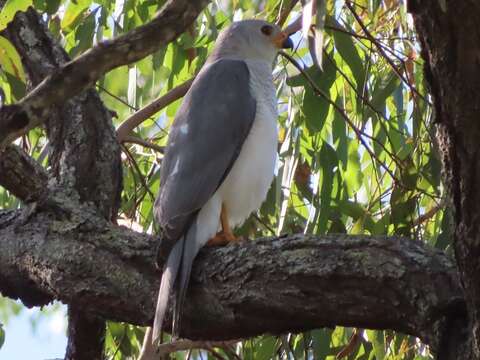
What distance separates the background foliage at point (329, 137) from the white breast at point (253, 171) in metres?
0.09

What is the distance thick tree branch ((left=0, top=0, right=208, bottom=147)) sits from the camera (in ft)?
5.41

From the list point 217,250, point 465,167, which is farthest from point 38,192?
point 465,167

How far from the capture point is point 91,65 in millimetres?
1695

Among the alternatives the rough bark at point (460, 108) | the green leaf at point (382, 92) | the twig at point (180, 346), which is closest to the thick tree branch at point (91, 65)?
the rough bark at point (460, 108)

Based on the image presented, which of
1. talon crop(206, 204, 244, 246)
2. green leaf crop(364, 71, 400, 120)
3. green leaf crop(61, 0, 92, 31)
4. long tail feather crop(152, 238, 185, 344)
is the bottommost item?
long tail feather crop(152, 238, 185, 344)

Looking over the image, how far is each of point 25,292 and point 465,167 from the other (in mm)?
1315

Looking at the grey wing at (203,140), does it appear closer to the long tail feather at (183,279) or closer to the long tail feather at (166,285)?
the long tail feather at (183,279)

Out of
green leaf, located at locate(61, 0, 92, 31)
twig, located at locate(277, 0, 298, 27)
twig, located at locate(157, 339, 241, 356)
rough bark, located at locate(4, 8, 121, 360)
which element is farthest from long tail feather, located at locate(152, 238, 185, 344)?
twig, located at locate(277, 0, 298, 27)

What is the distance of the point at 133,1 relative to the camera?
367cm

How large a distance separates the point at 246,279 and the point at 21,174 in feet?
2.91

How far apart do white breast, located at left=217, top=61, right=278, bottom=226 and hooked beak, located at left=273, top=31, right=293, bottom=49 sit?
51cm

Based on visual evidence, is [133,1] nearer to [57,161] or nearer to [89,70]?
[57,161]

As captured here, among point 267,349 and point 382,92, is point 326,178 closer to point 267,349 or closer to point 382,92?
point 382,92

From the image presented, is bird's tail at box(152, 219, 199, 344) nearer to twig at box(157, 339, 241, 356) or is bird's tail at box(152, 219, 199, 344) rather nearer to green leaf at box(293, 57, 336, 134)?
twig at box(157, 339, 241, 356)
